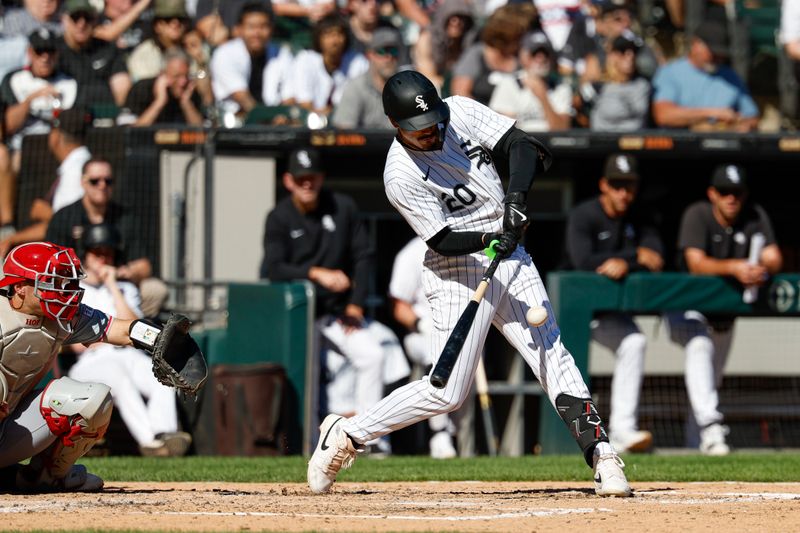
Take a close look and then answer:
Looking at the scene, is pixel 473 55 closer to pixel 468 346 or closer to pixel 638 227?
pixel 638 227

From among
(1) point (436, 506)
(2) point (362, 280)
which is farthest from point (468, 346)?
(2) point (362, 280)

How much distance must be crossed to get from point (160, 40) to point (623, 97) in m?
3.54

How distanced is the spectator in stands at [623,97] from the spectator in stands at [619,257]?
68 cm

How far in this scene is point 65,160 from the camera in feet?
30.6

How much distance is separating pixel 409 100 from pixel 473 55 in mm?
5305

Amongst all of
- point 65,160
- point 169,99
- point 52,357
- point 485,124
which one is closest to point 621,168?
point 169,99

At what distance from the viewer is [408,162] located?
528 cm

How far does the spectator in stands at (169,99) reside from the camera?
9516 millimetres

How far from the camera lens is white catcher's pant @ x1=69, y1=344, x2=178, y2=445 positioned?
26.7 feet

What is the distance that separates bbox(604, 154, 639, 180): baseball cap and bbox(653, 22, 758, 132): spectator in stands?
1351mm

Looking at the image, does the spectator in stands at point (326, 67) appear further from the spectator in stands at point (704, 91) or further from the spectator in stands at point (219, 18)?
the spectator in stands at point (704, 91)

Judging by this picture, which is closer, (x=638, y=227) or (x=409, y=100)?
(x=409, y=100)

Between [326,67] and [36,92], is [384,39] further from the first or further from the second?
[36,92]

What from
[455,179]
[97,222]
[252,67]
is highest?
[252,67]
